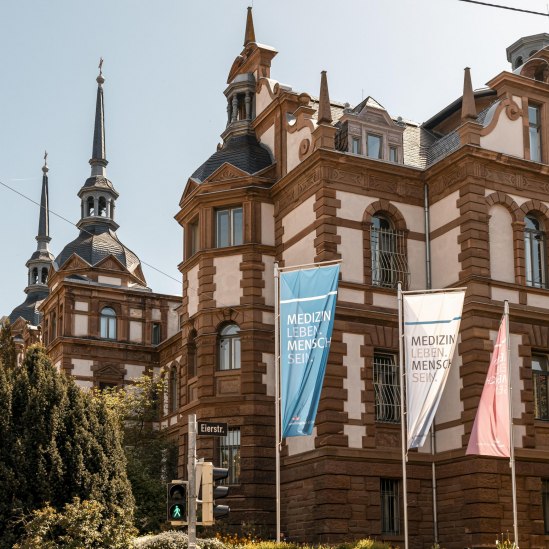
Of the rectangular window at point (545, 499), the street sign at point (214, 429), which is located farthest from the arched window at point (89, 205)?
the street sign at point (214, 429)

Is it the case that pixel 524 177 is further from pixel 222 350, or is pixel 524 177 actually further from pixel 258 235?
pixel 222 350

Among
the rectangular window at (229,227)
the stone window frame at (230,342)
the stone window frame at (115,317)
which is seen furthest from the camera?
the stone window frame at (115,317)

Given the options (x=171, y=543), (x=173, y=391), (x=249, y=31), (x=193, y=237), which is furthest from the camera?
(x=173, y=391)

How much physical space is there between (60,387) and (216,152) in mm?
16747

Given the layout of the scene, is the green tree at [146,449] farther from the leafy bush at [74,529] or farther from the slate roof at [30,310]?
the slate roof at [30,310]

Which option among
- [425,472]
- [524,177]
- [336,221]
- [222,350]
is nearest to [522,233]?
[524,177]

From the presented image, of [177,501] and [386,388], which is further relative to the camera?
[386,388]

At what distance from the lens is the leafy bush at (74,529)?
2733 centimetres

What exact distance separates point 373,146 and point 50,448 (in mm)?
16898

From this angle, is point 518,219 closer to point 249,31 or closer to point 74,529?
point 249,31

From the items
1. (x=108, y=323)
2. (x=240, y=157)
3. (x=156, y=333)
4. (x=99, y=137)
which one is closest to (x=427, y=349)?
(x=240, y=157)

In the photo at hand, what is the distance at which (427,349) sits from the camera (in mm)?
31109

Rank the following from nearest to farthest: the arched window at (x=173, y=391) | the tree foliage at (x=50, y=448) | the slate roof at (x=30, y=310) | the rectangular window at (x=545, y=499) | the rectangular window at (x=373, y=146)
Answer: the tree foliage at (x=50, y=448)
the rectangular window at (x=545, y=499)
the rectangular window at (x=373, y=146)
the arched window at (x=173, y=391)
the slate roof at (x=30, y=310)

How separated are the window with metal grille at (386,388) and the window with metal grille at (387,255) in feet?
8.55
